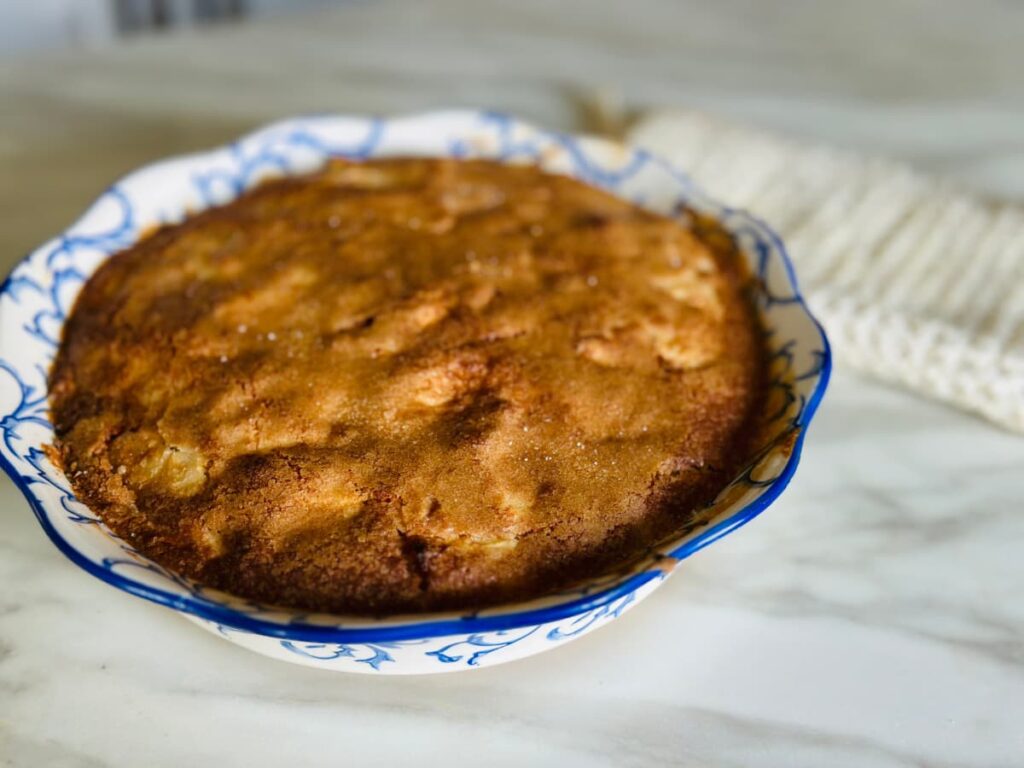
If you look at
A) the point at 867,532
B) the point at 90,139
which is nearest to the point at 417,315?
the point at 867,532

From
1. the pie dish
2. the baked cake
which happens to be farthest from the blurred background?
the baked cake

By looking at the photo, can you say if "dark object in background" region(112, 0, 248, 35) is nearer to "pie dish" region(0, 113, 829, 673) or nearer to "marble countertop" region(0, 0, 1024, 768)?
"marble countertop" region(0, 0, 1024, 768)

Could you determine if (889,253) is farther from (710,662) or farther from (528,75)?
(528,75)

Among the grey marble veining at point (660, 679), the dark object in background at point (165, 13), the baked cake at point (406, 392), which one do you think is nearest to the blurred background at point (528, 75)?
the dark object in background at point (165, 13)

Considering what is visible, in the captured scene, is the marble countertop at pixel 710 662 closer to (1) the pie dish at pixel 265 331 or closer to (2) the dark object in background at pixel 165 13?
(1) the pie dish at pixel 265 331

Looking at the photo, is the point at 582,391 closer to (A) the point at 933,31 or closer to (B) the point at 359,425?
(B) the point at 359,425
